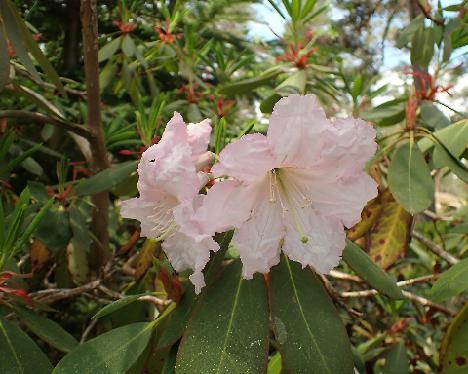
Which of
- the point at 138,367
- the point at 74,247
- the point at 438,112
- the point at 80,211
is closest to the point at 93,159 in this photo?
the point at 80,211

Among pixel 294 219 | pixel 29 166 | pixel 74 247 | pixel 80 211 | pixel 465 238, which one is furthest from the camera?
pixel 465 238

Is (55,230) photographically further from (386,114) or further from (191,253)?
(386,114)

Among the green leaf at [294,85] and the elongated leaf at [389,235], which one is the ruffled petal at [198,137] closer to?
the green leaf at [294,85]

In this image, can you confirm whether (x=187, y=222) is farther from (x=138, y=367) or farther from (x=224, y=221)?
(x=138, y=367)

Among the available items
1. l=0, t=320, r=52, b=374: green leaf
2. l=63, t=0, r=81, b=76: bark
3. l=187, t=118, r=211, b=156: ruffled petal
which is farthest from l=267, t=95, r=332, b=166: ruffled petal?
l=63, t=0, r=81, b=76: bark

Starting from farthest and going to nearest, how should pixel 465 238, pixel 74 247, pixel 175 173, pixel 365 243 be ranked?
pixel 465 238, pixel 74 247, pixel 365 243, pixel 175 173
